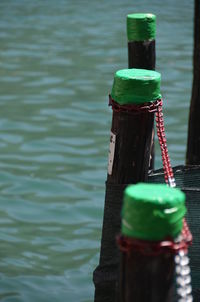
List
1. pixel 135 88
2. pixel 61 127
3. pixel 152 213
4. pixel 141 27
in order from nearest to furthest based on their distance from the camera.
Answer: pixel 152 213
pixel 135 88
pixel 141 27
pixel 61 127

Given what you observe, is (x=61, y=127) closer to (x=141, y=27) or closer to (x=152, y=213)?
(x=141, y=27)

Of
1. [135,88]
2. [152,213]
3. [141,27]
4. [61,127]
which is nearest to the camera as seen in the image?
[152,213]

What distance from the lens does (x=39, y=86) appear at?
1191cm

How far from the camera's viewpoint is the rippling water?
677 cm

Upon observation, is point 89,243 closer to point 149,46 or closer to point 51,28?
point 149,46

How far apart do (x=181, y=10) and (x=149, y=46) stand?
38.5 ft

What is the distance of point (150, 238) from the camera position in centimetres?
288

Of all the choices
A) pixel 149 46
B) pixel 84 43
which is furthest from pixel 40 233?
pixel 84 43

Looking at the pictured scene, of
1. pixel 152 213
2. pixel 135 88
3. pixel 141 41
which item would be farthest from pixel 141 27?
pixel 152 213

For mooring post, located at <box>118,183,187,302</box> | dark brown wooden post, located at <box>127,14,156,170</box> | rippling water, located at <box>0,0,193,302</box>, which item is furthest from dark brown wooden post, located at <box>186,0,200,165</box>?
mooring post, located at <box>118,183,187,302</box>

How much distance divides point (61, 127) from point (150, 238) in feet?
23.9

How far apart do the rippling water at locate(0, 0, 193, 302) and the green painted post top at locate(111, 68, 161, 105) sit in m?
2.30

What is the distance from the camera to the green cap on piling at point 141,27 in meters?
A: 6.39

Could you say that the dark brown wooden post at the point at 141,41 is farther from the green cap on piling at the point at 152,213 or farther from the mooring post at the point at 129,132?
the green cap on piling at the point at 152,213
